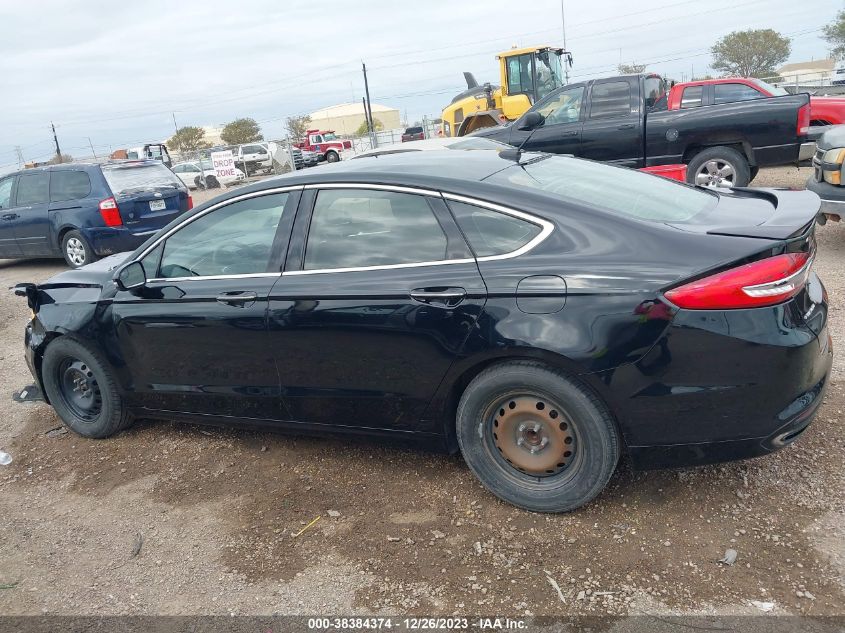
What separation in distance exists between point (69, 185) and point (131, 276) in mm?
7500

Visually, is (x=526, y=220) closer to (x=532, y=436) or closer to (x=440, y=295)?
(x=440, y=295)

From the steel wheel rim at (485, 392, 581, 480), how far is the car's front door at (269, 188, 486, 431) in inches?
13.1

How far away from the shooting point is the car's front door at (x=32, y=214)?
35.1 feet

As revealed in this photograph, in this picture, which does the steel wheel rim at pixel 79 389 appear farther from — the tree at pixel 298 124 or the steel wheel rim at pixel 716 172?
the tree at pixel 298 124

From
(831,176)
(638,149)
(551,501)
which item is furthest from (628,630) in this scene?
(638,149)

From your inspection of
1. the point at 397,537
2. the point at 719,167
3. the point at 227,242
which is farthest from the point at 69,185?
the point at 719,167

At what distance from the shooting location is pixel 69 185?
34.3 feet

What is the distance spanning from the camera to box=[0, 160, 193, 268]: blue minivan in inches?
399

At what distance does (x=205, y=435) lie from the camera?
4.47 m

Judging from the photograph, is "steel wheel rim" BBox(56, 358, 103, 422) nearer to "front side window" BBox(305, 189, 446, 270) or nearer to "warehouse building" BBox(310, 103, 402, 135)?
"front side window" BBox(305, 189, 446, 270)

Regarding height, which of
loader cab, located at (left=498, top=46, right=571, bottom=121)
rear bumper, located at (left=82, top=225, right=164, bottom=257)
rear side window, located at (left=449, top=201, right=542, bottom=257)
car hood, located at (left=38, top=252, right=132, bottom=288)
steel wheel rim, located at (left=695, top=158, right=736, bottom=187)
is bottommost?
steel wheel rim, located at (left=695, top=158, right=736, bottom=187)

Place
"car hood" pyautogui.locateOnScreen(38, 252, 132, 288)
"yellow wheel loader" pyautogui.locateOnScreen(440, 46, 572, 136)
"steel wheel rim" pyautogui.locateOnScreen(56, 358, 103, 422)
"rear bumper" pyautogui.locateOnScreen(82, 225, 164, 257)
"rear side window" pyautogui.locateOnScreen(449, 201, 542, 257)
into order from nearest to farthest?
"rear side window" pyautogui.locateOnScreen(449, 201, 542, 257)
"car hood" pyautogui.locateOnScreen(38, 252, 132, 288)
"steel wheel rim" pyautogui.locateOnScreen(56, 358, 103, 422)
"rear bumper" pyautogui.locateOnScreen(82, 225, 164, 257)
"yellow wheel loader" pyautogui.locateOnScreen(440, 46, 572, 136)

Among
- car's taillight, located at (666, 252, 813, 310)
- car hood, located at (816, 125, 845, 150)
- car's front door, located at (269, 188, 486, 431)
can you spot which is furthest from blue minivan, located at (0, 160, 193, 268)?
car's taillight, located at (666, 252, 813, 310)

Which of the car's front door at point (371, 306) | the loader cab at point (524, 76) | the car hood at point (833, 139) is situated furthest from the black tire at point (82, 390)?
the loader cab at point (524, 76)
